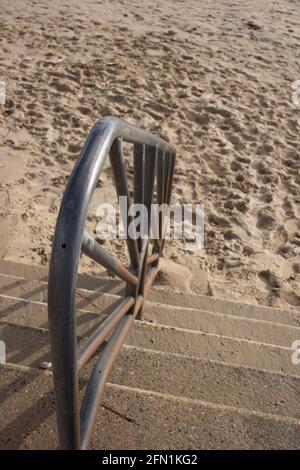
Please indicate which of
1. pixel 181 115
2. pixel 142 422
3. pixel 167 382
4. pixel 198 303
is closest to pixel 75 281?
pixel 142 422

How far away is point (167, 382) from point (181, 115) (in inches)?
133

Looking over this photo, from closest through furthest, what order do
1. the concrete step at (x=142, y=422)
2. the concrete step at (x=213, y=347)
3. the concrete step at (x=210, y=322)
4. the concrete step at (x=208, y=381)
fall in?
the concrete step at (x=142, y=422), the concrete step at (x=208, y=381), the concrete step at (x=213, y=347), the concrete step at (x=210, y=322)

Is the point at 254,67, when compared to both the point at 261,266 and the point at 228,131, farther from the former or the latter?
the point at 261,266

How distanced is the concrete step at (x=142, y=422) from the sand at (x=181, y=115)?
4.67 feet

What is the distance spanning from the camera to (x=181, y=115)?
4.51 metres

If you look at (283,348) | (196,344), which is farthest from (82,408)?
(283,348)

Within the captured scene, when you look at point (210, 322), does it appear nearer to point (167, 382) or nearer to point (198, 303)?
point (198, 303)

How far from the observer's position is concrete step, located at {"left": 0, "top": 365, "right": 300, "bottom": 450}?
1284 mm

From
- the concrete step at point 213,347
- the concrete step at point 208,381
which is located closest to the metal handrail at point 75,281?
the concrete step at point 208,381

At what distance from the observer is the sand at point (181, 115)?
3092 millimetres

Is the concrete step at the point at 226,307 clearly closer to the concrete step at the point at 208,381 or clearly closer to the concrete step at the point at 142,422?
the concrete step at the point at 208,381

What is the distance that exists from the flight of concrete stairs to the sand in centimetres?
61

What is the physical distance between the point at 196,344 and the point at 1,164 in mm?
2464

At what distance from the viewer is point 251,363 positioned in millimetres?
1907
